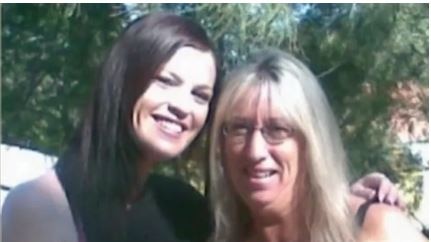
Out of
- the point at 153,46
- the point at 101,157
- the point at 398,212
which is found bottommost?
the point at 398,212

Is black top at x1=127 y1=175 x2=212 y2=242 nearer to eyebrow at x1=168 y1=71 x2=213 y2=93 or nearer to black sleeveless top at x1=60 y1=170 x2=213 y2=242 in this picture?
black sleeveless top at x1=60 y1=170 x2=213 y2=242

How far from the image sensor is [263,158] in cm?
80

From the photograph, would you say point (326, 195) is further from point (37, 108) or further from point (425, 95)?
point (37, 108)

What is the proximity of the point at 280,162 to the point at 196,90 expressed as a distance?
13cm

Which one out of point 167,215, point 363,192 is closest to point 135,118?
point 167,215

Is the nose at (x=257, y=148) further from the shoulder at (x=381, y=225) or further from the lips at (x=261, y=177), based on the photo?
the shoulder at (x=381, y=225)

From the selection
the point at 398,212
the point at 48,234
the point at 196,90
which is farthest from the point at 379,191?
the point at 48,234

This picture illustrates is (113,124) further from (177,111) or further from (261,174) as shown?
(261,174)

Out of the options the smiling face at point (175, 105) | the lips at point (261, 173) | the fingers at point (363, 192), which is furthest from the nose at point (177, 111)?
the fingers at point (363, 192)

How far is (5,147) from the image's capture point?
0.83 metres

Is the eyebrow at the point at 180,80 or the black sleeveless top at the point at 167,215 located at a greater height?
the eyebrow at the point at 180,80

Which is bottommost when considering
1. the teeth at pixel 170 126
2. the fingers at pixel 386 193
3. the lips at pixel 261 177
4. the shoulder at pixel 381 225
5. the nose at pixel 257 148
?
the shoulder at pixel 381 225

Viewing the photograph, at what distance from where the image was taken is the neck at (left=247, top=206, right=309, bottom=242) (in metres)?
0.82

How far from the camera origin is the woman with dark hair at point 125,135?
0.80 m
